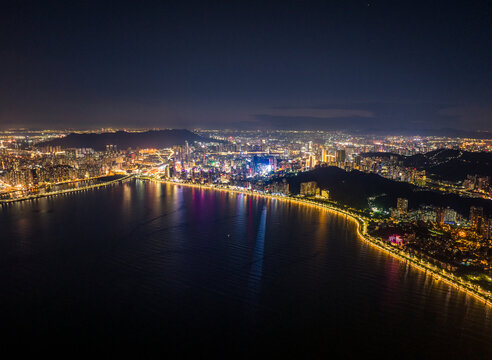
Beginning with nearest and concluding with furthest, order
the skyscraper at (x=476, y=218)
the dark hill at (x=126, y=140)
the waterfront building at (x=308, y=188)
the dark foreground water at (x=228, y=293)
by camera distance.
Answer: the dark foreground water at (x=228, y=293) → the skyscraper at (x=476, y=218) → the waterfront building at (x=308, y=188) → the dark hill at (x=126, y=140)

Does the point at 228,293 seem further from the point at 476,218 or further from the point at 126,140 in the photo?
the point at 126,140

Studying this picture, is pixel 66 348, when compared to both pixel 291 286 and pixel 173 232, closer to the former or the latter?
pixel 291 286

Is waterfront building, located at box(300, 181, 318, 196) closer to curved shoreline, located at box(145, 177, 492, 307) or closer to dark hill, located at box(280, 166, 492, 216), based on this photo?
dark hill, located at box(280, 166, 492, 216)

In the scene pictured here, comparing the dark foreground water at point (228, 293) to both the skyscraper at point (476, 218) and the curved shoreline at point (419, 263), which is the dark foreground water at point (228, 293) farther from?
the skyscraper at point (476, 218)

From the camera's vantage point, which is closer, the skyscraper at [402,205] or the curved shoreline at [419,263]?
the curved shoreline at [419,263]

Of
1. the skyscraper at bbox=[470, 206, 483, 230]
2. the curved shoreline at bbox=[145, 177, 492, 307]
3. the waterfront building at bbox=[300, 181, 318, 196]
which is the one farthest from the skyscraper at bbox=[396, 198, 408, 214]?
the waterfront building at bbox=[300, 181, 318, 196]


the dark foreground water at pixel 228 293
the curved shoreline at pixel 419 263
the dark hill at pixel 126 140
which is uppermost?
the dark hill at pixel 126 140

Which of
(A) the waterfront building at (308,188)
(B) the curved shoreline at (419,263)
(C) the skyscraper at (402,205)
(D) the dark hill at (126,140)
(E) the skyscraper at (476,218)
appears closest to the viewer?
(B) the curved shoreline at (419,263)

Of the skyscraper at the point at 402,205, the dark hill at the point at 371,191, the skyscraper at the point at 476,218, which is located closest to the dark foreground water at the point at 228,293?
the skyscraper at the point at 402,205
